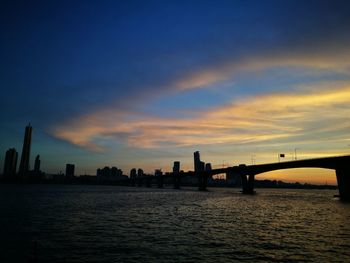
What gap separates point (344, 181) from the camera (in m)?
94.1

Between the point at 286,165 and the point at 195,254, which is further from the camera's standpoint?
the point at 286,165

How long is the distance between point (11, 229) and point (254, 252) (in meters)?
28.0

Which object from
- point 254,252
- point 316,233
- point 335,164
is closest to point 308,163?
point 335,164

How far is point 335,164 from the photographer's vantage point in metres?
95.6

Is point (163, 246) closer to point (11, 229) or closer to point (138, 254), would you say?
point (138, 254)

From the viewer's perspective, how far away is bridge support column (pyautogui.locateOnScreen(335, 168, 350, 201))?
9243 centimetres

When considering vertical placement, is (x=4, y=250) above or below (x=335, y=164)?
below

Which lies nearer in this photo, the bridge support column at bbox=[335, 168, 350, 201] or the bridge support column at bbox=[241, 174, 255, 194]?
the bridge support column at bbox=[335, 168, 350, 201]

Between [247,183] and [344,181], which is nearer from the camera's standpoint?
[344,181]

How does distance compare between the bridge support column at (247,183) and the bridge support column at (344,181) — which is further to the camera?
the bridge support column at (247,183)

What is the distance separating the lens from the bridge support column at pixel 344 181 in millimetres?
92425

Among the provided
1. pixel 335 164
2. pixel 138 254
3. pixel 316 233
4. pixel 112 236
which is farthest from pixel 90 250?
pixel 335 164

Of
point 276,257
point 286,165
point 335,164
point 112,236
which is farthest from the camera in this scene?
point 286,165

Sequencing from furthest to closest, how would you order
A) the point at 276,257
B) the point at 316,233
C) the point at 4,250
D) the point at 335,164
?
1. the point at 335,164
2. the point at 316,233
3. the point at 4,250
4. the point at 276,257
